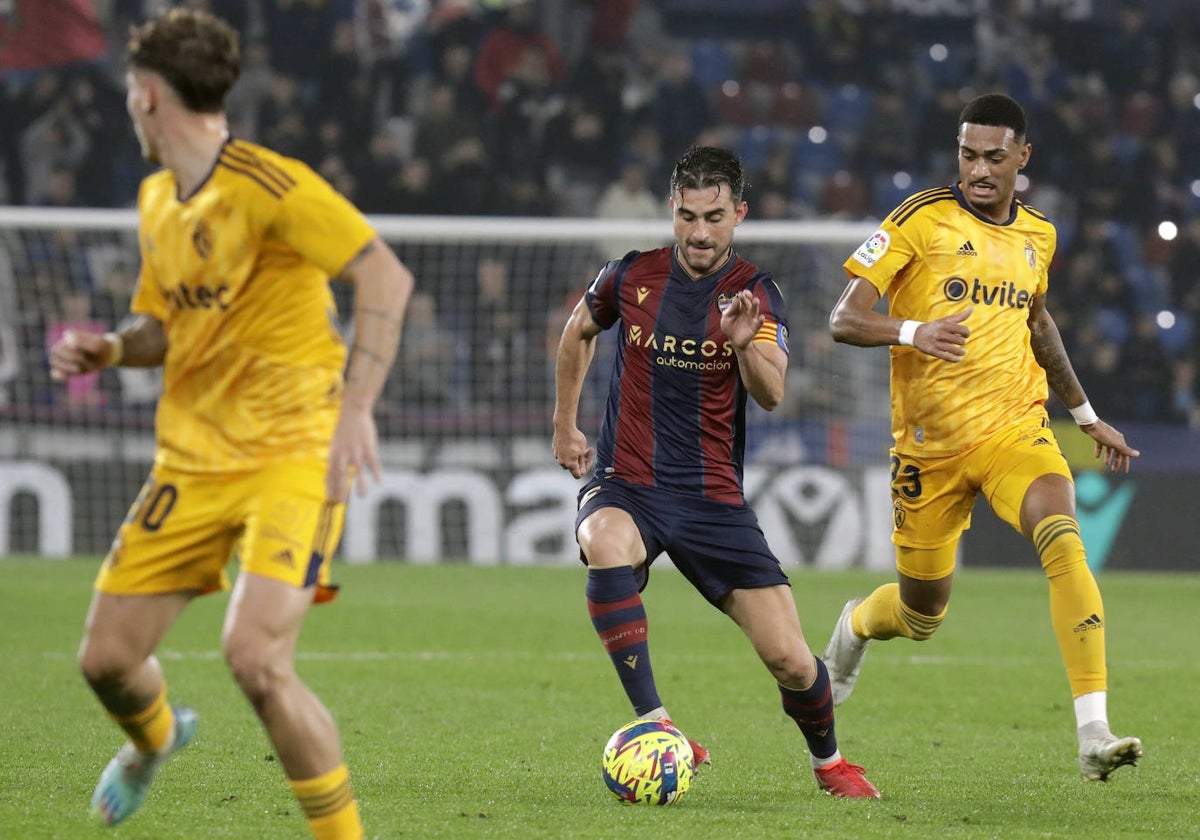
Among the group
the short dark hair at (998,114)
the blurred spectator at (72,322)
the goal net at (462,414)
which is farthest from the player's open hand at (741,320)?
the blurred spectator at (72,322)

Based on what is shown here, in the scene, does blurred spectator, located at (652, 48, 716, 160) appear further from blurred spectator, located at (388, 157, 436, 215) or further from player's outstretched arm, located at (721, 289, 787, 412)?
player's outstretched arm, located at (721, 289, 787, 412)

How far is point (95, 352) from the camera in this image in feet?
14.7

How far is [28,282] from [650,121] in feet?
23.5

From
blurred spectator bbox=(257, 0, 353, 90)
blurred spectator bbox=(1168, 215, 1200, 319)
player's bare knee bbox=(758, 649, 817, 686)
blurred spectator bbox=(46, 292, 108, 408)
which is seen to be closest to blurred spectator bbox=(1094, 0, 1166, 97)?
blurred spectator bbox=(1168, 215, 1200, 319)

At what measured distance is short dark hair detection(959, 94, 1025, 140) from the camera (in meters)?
6.40

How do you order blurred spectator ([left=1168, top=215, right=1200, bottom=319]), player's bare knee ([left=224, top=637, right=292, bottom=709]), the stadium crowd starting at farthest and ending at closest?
blurred spectator ([left=1168, top=215, right=1200, bottom=319]), the stadium crowd, player's bare knee ([left=224, top=637, right=292, bottom=709])

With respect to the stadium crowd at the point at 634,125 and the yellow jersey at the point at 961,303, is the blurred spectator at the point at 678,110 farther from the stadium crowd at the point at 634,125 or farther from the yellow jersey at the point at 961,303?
the yellow jersey at the point at 961,303

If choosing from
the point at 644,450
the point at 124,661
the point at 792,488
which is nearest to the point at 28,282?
the point at 792,488

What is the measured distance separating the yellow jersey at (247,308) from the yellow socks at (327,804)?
0.81 metres

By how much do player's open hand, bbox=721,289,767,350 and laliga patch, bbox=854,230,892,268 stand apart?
1.13m

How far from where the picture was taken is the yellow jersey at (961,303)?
652 cm

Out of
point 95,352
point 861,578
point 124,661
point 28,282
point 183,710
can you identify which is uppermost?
point 95,352

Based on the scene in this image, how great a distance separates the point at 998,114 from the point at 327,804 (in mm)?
3835

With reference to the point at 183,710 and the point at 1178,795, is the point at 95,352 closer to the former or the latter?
the point at 183,710
